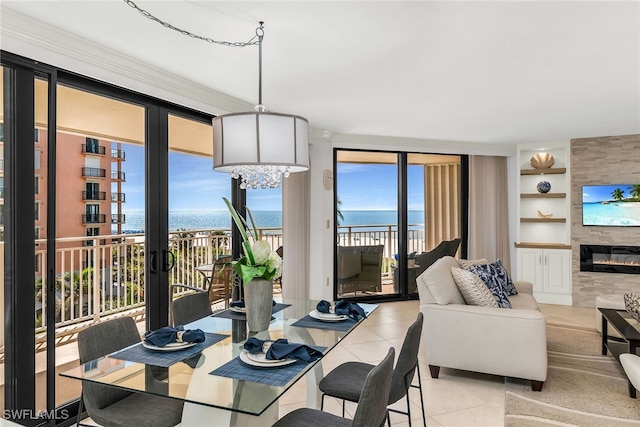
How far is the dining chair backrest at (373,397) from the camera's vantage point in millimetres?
1449

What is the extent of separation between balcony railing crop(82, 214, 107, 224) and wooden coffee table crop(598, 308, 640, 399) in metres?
3.90

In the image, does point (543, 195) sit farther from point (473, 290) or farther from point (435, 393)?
point (435, 393)

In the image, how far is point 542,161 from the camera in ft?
21.0

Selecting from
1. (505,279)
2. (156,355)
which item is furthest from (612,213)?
(156,355)

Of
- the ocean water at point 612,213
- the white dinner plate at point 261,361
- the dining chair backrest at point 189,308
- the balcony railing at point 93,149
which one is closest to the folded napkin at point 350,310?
the white dinner plate at point 261,361

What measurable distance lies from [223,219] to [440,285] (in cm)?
217

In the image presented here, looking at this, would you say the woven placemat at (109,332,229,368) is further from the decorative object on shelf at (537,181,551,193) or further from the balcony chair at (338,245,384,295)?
the decorative object on shelf at (537,181,551,193)

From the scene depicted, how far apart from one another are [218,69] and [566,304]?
18.6 ft

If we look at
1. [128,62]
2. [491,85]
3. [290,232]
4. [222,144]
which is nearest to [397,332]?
[290,232]

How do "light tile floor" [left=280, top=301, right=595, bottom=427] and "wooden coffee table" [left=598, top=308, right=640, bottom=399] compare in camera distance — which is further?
"wooden coffee table" [left=598, top=308, right=640, bottom=399]

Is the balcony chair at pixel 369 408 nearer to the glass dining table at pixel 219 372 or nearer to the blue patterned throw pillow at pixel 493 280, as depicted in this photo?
the glass dining table at pixel 219 372

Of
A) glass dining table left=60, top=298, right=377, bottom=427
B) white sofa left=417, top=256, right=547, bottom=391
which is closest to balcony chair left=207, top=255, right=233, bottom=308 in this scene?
glass dining table left=60, top=298, right=377, bottom=427

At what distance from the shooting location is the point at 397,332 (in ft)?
15.8

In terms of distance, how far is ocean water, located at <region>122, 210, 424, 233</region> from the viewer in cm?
330
